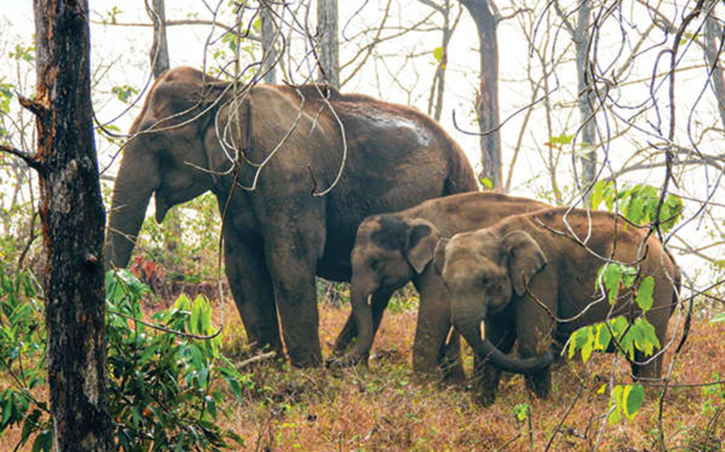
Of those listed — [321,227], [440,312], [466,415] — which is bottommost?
[466,415]

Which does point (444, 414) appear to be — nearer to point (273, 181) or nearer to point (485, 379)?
point (485, 379)

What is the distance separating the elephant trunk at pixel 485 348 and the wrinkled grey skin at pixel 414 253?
72 centimetres

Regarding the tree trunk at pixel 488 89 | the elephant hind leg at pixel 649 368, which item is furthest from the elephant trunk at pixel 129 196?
the tree trunk at pixel 488 89

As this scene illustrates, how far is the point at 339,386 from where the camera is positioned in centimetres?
740

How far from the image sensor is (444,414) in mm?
6730

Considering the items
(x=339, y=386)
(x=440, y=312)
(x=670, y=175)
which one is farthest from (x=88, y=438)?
(x=440, y=312)

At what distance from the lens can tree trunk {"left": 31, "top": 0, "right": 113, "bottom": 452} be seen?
373 cm

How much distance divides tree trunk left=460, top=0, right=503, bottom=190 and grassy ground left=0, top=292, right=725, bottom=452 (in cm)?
850

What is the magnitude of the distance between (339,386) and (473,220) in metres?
2.50

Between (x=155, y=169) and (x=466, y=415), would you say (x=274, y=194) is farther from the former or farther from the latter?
(x=466, y=415)

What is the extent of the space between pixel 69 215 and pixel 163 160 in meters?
4.95

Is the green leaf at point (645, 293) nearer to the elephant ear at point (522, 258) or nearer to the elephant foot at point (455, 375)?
the elephant ear at point (522, 258)

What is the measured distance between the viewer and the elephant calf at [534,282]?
309 inches

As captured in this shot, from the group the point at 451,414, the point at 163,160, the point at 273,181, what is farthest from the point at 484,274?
the point at 163,160
